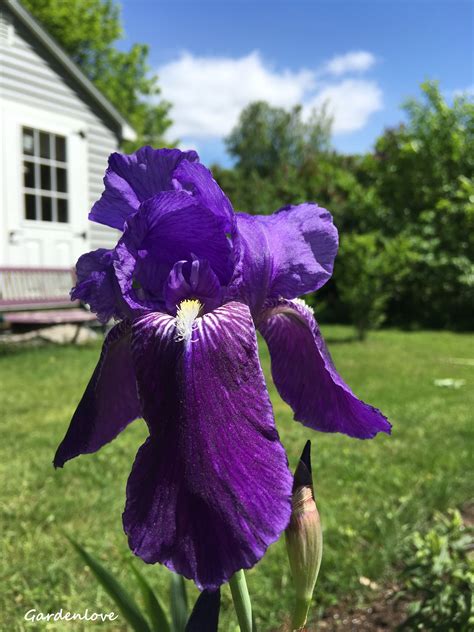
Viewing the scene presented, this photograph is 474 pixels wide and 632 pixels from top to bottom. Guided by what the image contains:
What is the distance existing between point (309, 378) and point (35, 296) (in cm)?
783

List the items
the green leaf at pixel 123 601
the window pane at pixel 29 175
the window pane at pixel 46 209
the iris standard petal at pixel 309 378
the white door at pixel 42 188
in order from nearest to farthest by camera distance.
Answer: the iris standard petal at pixel 309 378 < the green leaf at pixel 123 601 < the white door at pixel 42 188 < the window pane at pixel 29 175 < the window pane at pixel 46 209

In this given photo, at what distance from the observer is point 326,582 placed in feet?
7.16

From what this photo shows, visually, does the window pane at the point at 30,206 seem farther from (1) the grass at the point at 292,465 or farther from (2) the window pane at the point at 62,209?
(1) the grass at the point at 292,465

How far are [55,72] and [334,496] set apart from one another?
7.99 m

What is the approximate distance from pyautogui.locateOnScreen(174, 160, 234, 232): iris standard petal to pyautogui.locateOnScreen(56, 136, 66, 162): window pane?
8721 millimetres

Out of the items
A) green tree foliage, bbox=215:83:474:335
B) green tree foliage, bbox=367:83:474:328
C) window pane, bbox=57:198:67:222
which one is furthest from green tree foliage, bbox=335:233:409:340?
window pane, bbox=57:198:67:222

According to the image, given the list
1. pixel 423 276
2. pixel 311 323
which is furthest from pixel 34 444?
pixel 423 276

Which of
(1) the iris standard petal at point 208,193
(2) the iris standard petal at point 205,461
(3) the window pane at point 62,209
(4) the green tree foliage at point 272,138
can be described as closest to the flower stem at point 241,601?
(2) the iris standard petal at point 205,461

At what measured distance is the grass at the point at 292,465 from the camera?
2.16 m

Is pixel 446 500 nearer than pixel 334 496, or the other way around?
pixel 446 500

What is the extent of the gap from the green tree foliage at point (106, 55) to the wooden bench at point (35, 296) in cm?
743

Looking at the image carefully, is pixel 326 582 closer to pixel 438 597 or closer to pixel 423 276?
pixel 438 597

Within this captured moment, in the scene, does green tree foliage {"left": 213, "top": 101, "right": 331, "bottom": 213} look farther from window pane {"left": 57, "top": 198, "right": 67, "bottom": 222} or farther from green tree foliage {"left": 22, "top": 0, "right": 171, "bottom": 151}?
window pane {"left": 57, "top": 198, "right": 67, "bottom": 222}

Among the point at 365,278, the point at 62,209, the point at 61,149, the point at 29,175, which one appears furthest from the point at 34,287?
the point at 365,278
